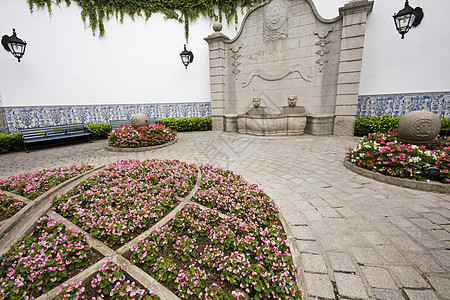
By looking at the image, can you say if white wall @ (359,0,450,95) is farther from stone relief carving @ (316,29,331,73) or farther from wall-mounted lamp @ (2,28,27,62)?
wall-mounted lamp @ (2,28,27,62)

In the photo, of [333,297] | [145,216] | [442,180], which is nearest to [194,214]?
[145,216]

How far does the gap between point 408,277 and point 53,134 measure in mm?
11331

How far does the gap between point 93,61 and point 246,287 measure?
1227 centimetres

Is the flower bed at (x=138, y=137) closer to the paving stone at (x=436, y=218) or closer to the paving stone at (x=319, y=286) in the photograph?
the paving stone at (x=319, y=286)

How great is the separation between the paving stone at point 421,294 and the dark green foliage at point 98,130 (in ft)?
36.7

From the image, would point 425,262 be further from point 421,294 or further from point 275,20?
point 275,20

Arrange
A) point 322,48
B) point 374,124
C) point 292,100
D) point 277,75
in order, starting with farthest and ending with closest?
point 277,75, point 292,100, point 322,48, point 374,124

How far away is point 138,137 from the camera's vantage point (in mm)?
7684

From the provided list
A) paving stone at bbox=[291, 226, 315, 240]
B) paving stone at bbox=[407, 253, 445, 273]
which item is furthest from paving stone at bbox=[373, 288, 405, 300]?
paving stone at bbox=[291, 226, 315, 240]

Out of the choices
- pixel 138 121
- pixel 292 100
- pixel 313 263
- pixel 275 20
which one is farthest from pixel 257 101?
pixel 313 263

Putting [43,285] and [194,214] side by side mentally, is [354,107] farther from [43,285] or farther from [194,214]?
[43,285]

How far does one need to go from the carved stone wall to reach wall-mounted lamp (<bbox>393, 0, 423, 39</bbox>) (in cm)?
125

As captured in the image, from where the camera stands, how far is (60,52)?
31.5 ft

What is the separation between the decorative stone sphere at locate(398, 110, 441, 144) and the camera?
4.43 meters
